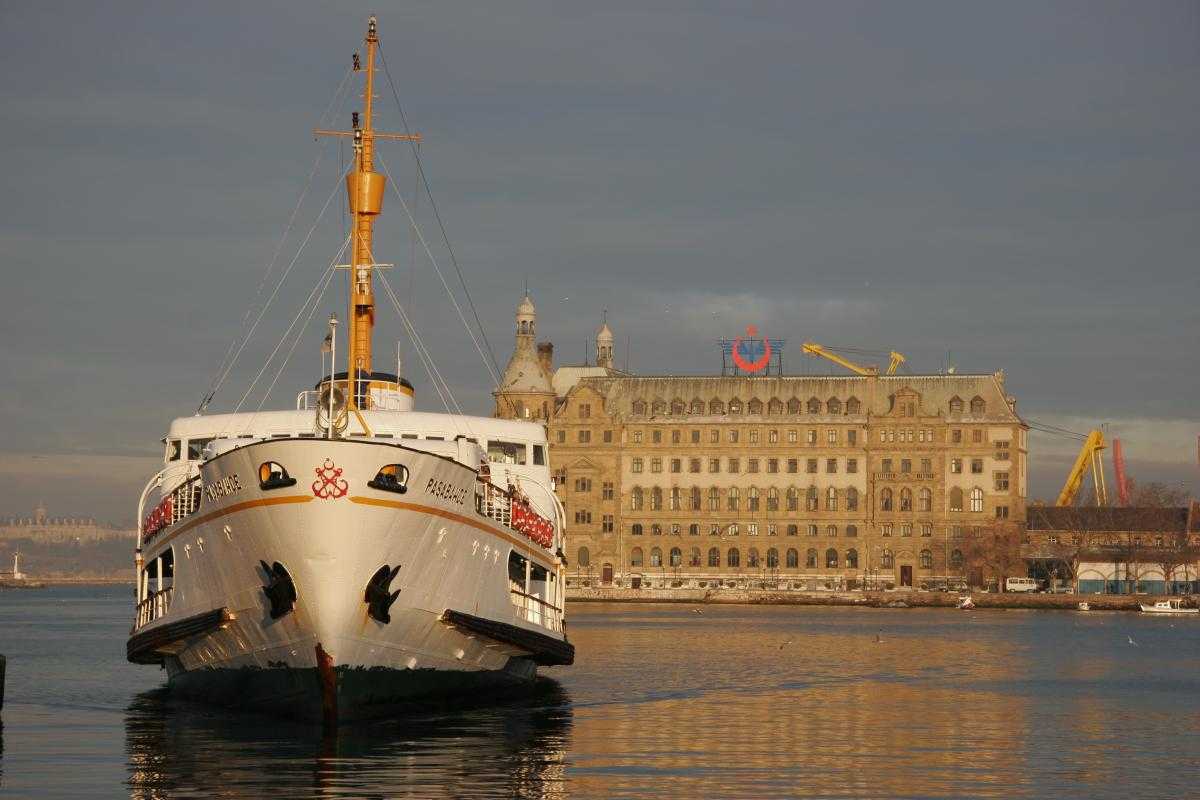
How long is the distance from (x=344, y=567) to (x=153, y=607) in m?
11.1

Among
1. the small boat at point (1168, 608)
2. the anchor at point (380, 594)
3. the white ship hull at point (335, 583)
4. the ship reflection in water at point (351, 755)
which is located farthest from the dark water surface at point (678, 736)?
the small boat at point (1168, 608)

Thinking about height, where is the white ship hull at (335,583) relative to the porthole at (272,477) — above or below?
below

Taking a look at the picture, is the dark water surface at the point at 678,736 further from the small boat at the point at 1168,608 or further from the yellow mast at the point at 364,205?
the small boat at the point at 1168,608

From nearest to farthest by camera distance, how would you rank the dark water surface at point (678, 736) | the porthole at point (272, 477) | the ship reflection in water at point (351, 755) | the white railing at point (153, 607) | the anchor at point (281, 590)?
the ship reflection in water at point (351, 755)
the dark water surface at point (678, 736)
the porthole at point (272, 477)
the anchor at point (281, 590)
the white railing at point (153, 607)

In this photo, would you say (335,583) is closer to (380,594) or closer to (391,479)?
(380,594)

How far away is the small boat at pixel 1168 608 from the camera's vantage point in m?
167

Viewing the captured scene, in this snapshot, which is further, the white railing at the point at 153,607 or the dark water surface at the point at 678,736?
the white railing at the point at 153,607

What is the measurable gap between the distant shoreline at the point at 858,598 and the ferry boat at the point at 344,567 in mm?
133001

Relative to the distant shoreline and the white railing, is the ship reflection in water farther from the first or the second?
the distant shoreline

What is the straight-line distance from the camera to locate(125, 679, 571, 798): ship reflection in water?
113 ft

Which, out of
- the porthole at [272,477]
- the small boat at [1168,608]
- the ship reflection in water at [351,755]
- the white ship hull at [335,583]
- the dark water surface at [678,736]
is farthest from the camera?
the small boat at [1168,608]

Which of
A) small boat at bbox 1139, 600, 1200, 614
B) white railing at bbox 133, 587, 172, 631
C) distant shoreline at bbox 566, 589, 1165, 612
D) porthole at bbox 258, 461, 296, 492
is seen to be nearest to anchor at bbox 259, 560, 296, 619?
porthole at bbox 258, 461, 296, 492

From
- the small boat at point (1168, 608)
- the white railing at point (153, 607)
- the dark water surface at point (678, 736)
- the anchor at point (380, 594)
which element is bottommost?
the small boat at point (1168, 608)

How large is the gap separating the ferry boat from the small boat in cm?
12663
